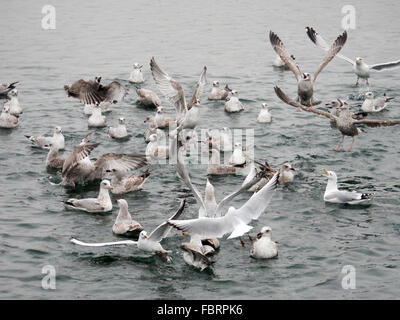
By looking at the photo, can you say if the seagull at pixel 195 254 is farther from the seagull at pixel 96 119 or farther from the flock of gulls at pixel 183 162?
the seagull at pixel 96 119

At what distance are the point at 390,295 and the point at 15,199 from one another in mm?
8539

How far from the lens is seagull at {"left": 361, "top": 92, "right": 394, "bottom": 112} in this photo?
22.9 metres

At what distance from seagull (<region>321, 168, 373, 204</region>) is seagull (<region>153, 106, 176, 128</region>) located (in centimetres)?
612

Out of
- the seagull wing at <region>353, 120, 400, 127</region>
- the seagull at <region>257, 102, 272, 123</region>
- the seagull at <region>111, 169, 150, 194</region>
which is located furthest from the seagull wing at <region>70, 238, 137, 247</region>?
the seagull at <region>257, 102, 272, 123</region>

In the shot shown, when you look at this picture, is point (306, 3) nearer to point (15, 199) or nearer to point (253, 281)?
point (15, 199)

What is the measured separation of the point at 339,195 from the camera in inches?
644

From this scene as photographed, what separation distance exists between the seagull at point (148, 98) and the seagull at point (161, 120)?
5.94 ft

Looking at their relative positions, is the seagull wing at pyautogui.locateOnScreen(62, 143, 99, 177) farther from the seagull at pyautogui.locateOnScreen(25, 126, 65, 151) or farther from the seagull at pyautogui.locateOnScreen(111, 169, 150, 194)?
the seagull at pyautogui.locateOnScreen(25, 126, 65, 151)

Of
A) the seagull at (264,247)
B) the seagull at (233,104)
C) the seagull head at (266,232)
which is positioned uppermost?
the seagull at (233,104)

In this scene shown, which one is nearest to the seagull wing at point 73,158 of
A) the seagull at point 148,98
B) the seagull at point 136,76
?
the seagull at point 148,98

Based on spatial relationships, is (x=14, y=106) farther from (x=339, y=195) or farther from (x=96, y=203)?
(x=339, y=195)

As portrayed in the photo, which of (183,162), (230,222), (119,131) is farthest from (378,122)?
(230,222)

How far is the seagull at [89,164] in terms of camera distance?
17406 millimetres

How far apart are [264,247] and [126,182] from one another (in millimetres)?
4572
